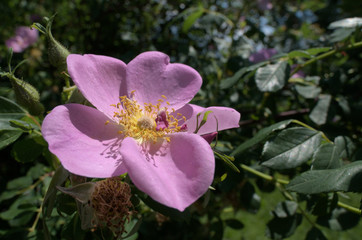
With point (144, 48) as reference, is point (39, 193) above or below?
→ below

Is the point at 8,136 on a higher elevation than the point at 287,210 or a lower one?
higher

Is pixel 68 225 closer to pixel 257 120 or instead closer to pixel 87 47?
pixel 257 120

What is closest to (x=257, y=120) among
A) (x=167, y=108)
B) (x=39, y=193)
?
(x=167, y=108)

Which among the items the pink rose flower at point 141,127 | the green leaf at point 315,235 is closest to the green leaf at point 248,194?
the green leaf at point 315,235

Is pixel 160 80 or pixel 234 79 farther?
pixel 234 79

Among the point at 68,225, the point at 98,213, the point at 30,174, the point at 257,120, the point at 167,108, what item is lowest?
the point at 30,174

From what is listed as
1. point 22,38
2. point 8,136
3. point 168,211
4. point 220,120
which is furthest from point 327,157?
point 22,38

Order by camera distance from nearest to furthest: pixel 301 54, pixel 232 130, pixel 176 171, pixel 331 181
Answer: pixel 176 171, pixel 331 181, pixel 301 54, pixel 232 130

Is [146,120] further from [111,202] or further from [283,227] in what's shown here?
[283,227]

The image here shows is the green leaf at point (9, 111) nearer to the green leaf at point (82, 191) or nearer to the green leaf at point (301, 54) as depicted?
the green leaf at point (82, 191)
